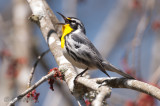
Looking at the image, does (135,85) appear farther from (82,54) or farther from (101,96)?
(82,54)

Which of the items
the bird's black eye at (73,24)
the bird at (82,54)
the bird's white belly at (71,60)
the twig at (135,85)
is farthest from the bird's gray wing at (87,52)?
the twig at (135,85)

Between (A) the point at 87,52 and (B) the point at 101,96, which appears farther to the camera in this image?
(A) the point at 87,52

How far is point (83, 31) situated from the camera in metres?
4.95

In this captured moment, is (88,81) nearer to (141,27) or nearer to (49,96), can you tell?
(141,27)

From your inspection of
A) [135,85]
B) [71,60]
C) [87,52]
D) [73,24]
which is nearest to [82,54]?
[87,52]

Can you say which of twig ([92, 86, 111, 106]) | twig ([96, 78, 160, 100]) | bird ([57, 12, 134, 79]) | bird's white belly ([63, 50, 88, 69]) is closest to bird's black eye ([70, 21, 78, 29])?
bird ([57, 12, 134, 79])

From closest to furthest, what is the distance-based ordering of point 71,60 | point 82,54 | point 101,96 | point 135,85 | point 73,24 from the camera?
point 101,96, point 135,85, point 71,60, point 82,54, point 73,24

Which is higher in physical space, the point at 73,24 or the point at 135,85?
the point at 73,24

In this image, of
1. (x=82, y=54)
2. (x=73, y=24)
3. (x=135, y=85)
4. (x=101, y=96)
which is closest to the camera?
(x=101, y=96)

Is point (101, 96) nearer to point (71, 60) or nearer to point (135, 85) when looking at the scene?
point (135, 85)

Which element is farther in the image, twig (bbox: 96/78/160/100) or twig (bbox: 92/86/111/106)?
twig (bbox: 96/78/160/100)

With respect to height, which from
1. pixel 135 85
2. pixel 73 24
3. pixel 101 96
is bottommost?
pixel 135 85

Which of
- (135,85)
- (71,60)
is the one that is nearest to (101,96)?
(135,85)

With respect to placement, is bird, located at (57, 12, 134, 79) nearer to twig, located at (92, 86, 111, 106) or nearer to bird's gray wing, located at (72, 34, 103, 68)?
bird's gray wing, located at (72, 34, 103, 68)
